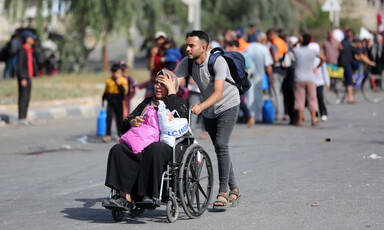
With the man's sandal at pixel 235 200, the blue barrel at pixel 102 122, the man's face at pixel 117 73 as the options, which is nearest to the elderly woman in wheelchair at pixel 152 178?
the man's sandal at pixel 235 200

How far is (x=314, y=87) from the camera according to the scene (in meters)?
15.9

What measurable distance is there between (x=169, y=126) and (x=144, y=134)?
25 cm

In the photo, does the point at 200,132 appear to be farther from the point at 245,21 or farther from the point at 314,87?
the point at 245,21

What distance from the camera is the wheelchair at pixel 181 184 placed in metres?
6.98

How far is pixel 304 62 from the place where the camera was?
15680 mm

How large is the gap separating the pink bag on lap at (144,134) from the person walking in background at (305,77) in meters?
8.71

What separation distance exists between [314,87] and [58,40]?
52.7 feet

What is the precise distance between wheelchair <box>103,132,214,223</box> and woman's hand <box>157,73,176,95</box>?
435 mm

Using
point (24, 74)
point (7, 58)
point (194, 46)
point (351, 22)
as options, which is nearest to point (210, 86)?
point (194, 46)

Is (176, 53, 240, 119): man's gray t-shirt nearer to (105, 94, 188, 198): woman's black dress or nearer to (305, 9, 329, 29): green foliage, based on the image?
(105, 94, 188, 198): woman's black dress

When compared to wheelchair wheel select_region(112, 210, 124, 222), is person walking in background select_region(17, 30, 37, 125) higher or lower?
higher

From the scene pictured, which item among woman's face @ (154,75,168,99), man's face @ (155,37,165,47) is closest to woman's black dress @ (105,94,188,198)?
woman's face @ (154,75,168,99)

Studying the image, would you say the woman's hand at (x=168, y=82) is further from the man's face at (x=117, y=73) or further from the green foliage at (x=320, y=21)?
the green foliage at (x=320, y=21)

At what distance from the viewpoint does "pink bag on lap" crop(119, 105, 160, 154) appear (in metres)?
7.15
